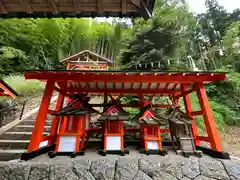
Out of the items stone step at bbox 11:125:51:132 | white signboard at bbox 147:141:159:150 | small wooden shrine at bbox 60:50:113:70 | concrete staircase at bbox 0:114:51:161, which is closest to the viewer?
white signboard at bbox 147:141:159:150

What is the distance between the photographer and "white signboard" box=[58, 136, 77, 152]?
312 centimetres

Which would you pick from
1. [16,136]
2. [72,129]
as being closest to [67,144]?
[72,129]

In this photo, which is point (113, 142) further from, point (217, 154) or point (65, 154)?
point (217, 154)

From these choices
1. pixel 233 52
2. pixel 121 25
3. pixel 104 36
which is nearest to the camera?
pixel 233 52

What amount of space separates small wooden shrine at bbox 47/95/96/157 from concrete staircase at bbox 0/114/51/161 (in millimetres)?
1121

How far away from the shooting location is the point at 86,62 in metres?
9.84

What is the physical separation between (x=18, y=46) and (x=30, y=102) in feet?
16.8

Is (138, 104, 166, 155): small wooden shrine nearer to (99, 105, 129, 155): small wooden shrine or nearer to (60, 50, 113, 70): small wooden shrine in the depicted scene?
(99, 105, 129, 155): small wooden shrine

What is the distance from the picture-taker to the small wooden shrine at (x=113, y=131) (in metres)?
3.16

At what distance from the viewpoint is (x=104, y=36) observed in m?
14.1

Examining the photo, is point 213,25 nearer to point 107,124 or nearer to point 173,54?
point 173,54

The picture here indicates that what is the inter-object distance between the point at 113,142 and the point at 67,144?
974 mm

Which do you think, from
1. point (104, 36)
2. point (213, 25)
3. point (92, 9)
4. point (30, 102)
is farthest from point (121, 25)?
point (92, 9)

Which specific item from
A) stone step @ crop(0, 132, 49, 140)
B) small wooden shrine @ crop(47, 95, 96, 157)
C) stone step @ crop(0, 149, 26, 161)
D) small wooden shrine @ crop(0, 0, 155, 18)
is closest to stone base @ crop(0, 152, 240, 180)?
small wooden shrine @ crop(47, 95, 96, 157)
